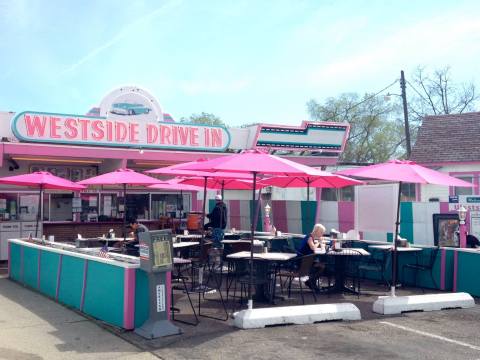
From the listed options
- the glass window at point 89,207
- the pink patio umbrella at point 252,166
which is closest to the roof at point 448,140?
the glass window at point 89,207

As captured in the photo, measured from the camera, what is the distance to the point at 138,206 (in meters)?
16.8

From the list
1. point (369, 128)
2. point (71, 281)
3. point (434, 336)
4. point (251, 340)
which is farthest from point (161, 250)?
point (369, 128)

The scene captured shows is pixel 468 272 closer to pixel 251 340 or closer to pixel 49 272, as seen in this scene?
pixel 251 340

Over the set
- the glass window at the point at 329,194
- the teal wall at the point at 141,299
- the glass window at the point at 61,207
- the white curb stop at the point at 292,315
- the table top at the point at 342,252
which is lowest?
the white curb stop at the point at 292,315

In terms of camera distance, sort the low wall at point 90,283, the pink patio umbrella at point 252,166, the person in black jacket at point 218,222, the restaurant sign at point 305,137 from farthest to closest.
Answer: the restaurant sign at point 305,137 → the person in black jacket at point 218,222 → the pink patio umbrella at point 252,166 → the low wall at point 90,283

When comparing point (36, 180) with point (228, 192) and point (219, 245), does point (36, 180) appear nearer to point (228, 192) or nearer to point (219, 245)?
point (219, 245)

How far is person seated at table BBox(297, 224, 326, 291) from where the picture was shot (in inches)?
368

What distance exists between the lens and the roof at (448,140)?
1997 centimetres

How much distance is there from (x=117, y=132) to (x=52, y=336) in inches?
351

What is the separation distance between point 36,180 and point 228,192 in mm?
13317

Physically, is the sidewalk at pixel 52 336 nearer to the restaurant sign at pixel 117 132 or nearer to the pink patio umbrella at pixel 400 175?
the pink patio umbrella at pixel 400 175

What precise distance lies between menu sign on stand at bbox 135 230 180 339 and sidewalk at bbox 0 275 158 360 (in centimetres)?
39

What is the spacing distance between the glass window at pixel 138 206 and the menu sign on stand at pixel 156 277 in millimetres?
9978

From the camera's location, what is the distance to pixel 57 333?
6.94 meters
